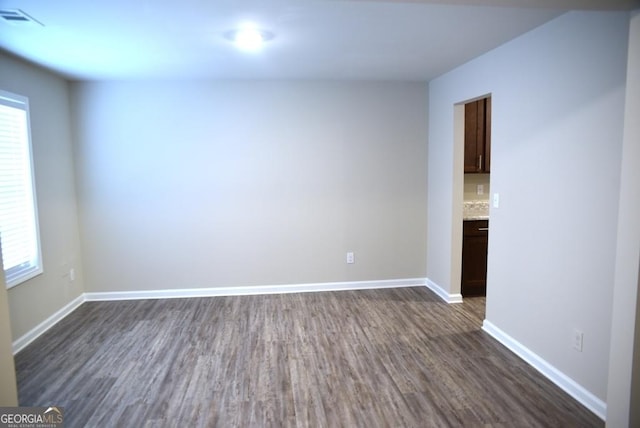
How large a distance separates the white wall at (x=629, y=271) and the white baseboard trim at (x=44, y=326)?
4.13 metres

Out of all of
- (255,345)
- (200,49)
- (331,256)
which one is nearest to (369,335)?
(255,345)

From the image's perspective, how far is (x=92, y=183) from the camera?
14.2 feet

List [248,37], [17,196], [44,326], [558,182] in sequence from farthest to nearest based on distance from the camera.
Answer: [44,326] → [17,196] → [248,37] → [558,182]

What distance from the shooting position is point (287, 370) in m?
2.91

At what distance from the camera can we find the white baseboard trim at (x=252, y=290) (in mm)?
4488

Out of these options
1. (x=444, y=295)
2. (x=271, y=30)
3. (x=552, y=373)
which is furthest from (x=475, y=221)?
(x=271, y=30)

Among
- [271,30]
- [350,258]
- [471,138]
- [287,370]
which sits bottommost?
[287,370]

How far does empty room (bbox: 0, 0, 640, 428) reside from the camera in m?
2.33

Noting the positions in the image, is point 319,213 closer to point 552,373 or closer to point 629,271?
point 552,373

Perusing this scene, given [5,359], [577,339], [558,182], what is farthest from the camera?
[558,182]

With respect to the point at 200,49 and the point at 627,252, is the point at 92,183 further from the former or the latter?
the point at 627,252

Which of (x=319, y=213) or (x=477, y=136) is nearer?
(x=477, y=136)

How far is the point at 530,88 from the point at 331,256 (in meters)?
2.73

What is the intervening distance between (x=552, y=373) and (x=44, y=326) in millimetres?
4297
